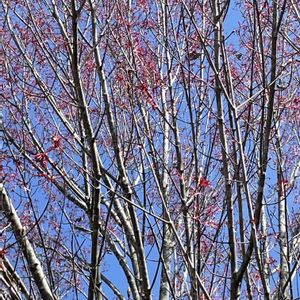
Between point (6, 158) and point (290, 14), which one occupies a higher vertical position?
point (290, 14)

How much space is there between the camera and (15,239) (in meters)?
3.49

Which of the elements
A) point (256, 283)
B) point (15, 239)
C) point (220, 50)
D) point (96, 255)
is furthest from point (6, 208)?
point (256, 283)

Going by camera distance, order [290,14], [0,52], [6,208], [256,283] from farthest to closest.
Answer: [256,283], [290,14], [0,52], [6,208]

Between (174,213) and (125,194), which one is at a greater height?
(174,213)

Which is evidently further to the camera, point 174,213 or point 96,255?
point 174,213

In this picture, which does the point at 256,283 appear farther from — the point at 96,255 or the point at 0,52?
the point at 0,52

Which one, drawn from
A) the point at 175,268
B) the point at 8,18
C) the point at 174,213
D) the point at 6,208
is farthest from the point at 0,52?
the point at 175,268

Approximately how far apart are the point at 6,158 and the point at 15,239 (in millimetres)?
596

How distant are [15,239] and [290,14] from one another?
9.47 ft

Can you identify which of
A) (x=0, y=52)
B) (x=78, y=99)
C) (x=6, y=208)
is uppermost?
(x=0, y=52)

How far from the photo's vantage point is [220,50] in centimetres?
329

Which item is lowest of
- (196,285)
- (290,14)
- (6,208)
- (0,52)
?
(196,285)

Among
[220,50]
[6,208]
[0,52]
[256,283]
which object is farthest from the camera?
[256,283]

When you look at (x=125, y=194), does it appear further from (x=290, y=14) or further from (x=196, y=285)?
(x=290, y=14)
